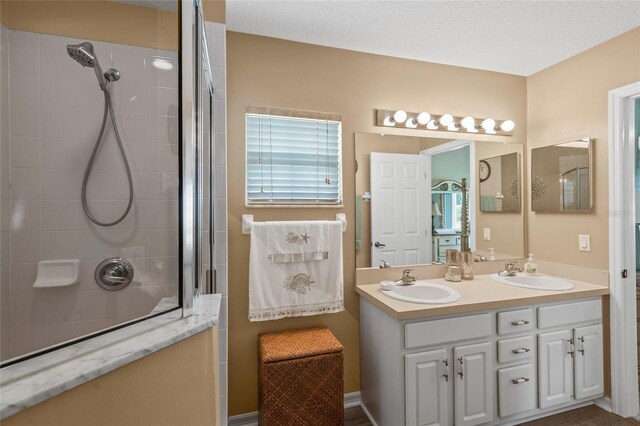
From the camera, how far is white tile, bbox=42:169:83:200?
1.34 m

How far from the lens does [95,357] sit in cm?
73

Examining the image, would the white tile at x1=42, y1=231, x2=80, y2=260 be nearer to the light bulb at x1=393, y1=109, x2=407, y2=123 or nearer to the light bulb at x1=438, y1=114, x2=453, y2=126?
the light bulb at x1=393, y1=109, x2=407, y2=123

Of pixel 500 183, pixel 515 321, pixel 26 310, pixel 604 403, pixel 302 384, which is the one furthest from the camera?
pixel 500 183

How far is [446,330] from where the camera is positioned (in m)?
1.70

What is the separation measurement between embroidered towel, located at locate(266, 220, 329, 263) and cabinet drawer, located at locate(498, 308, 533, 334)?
111 cm

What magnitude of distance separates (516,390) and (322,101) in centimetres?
220

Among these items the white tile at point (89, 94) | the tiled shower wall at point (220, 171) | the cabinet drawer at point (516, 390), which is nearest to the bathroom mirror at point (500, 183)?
the cabinet drawer at point (516, 390)

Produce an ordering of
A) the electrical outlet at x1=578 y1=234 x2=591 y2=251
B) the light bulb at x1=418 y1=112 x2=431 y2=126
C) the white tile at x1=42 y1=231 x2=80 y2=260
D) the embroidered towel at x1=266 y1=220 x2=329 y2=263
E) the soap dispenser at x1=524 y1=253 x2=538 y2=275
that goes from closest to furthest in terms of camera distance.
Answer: the white tile at x1=42 y1=231 x2=80 y2=260 → the embroidered towel at x1=266 y1=220 x2=329 y2=263 → the electrical outlet at x1=578 y1=234 x2=591 y2=251 → the light bulb at x1=418 y1=112 x2=431 y2=126 → the soap dispenser at x1=524 y1=253 x2=538 y2=275

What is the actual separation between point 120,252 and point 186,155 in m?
0.75

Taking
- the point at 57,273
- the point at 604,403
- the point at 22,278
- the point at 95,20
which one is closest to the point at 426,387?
the point at 604,403

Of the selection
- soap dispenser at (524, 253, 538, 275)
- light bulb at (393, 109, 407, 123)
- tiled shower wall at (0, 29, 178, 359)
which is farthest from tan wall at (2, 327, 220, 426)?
soap dispenser at (524, 253, 538, 275)

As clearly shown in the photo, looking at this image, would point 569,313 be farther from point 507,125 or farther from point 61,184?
point 61,184

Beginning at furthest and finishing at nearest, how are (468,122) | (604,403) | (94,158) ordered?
(468,122)
(604,403)
(94,158)

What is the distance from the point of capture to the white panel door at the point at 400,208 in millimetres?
2201
